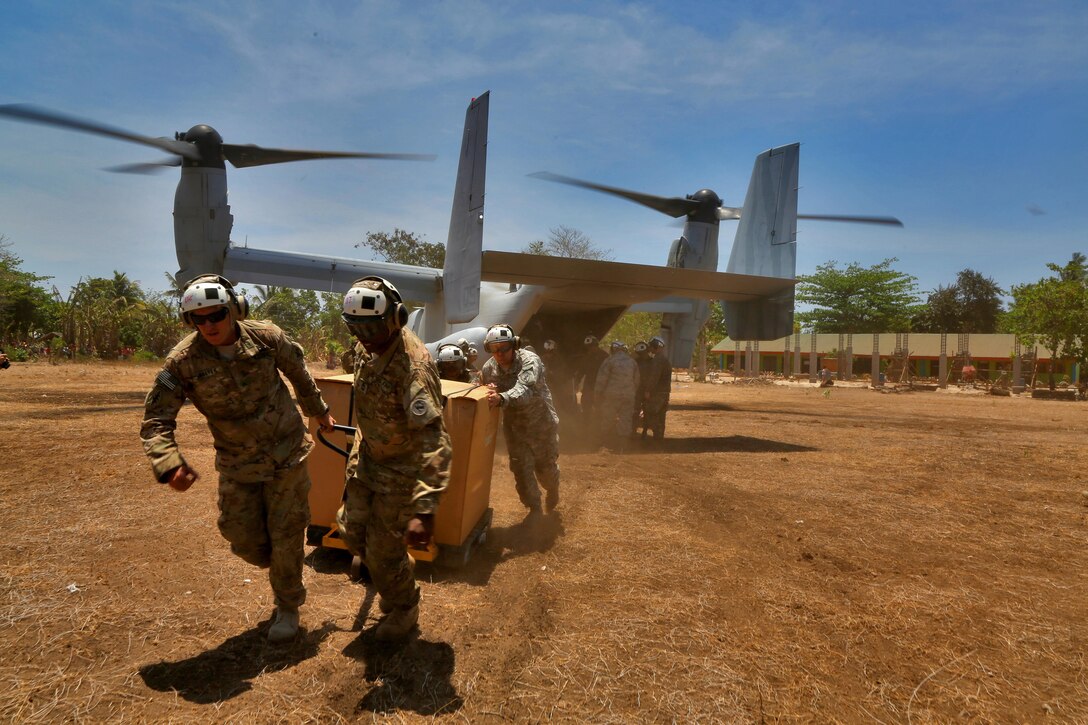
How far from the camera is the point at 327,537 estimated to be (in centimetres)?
436

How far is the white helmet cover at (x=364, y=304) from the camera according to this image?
3010mm

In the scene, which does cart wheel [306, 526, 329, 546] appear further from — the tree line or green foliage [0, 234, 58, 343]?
green foliage [0, 234, 58, 343]

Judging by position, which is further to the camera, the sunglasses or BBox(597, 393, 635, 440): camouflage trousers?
BBox(597, 393, 635, 440): camouflage trousers

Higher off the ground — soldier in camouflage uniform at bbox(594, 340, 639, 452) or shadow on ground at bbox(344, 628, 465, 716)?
soldier in camouflage uniform at bbox(594, 340, 639, 452)

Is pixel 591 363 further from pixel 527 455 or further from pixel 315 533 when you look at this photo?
pixel 315 533

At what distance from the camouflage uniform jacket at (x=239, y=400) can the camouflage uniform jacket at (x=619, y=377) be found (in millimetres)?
6980

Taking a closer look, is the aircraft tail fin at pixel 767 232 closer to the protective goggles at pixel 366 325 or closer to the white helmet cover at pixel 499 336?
the white helmet cover at pixel 499 336

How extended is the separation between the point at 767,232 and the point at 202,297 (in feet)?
45.7

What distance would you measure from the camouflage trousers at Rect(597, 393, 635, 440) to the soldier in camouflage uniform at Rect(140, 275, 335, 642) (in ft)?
22.9

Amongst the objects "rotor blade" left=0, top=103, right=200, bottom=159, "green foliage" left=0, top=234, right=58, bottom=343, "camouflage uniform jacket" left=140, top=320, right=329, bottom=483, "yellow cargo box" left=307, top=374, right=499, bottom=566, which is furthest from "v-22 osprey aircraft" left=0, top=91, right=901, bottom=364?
"green foliage" left=0, top=234, right=58, bottom=343

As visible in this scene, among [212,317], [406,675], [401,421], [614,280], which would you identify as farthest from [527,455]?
[614,280]

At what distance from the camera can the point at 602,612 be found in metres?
3.83

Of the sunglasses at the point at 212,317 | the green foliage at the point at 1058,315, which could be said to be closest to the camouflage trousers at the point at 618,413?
the sunglasses at the point at 212,317

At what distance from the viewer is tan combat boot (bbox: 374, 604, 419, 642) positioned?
3.31 meters
